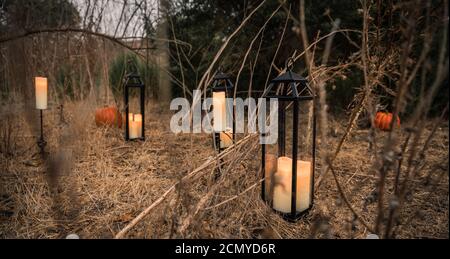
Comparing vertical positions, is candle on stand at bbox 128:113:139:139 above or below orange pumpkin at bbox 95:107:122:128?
below

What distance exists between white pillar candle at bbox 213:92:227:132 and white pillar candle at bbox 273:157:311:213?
0.50m

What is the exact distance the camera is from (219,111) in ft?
5.94

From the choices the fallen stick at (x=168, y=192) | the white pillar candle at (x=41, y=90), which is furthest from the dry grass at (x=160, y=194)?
the white pillar candle at (x=41, y=90)

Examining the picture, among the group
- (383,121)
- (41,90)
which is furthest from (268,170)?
(383,121)

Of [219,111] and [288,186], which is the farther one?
[219,111]

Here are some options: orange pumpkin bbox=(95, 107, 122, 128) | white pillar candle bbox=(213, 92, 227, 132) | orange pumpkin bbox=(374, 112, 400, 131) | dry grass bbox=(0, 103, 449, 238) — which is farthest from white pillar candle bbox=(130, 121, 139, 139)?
orange pumpkin bbox=(374, 112, 400, 131)

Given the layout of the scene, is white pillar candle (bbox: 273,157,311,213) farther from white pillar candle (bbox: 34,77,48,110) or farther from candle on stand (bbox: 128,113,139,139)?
white pillar candle (bbox: 34,77,48,110)

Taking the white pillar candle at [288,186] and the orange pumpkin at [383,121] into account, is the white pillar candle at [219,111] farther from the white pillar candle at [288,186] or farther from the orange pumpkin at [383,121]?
the orange pumpkin at [383,121]

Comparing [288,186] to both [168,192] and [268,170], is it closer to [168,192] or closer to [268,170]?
[268,170]

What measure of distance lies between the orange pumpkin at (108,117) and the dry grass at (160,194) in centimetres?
46

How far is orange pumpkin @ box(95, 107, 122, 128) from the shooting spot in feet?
10.1

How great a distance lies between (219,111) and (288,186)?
65 cm
